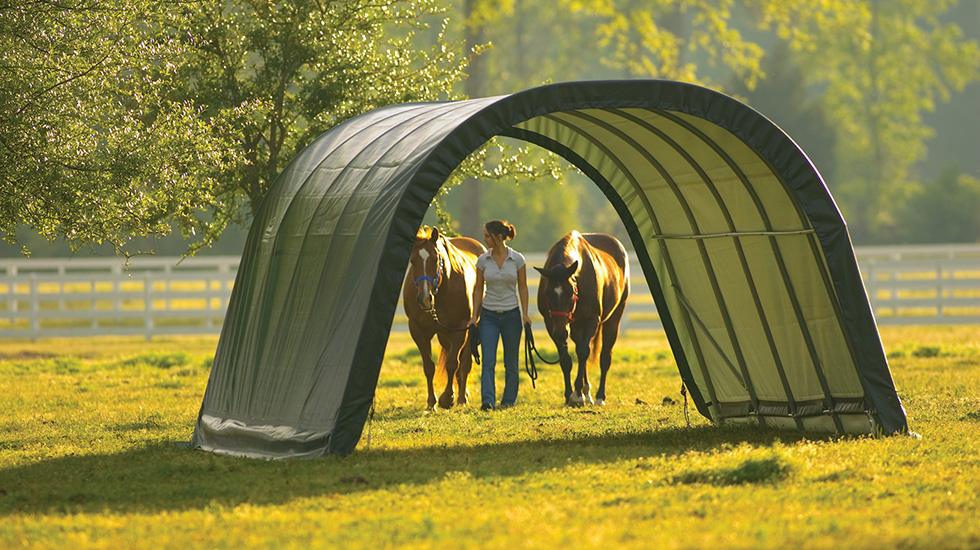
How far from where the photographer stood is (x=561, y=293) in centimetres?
1182

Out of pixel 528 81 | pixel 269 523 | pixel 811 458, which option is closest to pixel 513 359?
pixel 811 458

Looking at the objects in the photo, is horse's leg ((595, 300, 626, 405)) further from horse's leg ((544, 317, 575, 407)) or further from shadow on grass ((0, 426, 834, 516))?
shadow on grass ((0, 426, 834, 516))

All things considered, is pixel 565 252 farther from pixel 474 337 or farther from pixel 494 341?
pixel 474 337

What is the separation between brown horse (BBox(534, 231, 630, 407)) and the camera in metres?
11.8

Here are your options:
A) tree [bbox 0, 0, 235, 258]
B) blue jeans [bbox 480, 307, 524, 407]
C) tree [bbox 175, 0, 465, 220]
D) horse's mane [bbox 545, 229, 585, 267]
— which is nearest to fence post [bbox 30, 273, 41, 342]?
tree [bbox 175, 0, 465, 220]

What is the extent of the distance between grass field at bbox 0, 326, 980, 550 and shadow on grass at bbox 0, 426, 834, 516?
1.1 inches

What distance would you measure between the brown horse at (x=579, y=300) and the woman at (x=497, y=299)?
0.31 m

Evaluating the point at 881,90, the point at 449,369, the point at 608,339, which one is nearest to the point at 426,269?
the point at 449,369

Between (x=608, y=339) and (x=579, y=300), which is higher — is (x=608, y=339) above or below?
below

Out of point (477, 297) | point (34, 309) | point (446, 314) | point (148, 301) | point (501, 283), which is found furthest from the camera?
point (148, 301)

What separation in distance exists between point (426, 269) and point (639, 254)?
2150mm

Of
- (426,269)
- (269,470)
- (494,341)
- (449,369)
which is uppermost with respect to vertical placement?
(426,269)

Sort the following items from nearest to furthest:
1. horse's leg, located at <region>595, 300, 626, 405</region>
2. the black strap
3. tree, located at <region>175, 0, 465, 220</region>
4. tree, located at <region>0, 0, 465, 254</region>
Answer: tree, located at <region>0, 0, 465, 254</region>, the black strap, tree, located at <region>175, 0, 465, 220</region>, horse's leg, located at <region>595, 300, 626, 405</region>

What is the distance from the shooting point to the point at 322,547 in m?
5.57
